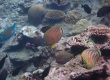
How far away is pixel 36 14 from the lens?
11.7 metres

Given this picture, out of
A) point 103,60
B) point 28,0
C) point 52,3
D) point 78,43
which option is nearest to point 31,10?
point 52,3

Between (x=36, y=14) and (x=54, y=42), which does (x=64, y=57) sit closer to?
(x=54, y=42)

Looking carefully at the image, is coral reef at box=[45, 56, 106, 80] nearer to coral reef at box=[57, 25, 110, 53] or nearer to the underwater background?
the underwater background

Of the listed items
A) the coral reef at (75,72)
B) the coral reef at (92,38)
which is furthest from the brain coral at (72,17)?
the coral reef at (75,72)

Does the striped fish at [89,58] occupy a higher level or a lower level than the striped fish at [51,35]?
higher

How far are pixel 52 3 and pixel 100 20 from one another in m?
3.94

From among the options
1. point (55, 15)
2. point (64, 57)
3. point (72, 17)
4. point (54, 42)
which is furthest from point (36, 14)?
point (54, 42)

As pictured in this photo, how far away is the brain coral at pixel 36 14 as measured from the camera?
1155 centimetres

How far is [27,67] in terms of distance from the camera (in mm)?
7566

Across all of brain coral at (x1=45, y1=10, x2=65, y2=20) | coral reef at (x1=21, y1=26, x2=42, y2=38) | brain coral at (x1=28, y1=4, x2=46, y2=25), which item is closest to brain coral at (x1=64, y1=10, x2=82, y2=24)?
brain coral at (x1=45, y1=10, x2=65, y2=20)

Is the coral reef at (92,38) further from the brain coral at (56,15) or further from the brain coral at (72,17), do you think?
the brain coral at (56,15)

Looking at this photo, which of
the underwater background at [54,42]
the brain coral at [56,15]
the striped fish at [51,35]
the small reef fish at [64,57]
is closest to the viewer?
the underwater background at [54,42]

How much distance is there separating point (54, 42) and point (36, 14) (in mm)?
6884

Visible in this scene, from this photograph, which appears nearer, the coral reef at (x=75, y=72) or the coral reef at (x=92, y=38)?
the coral reef at (x=75, y=72)
